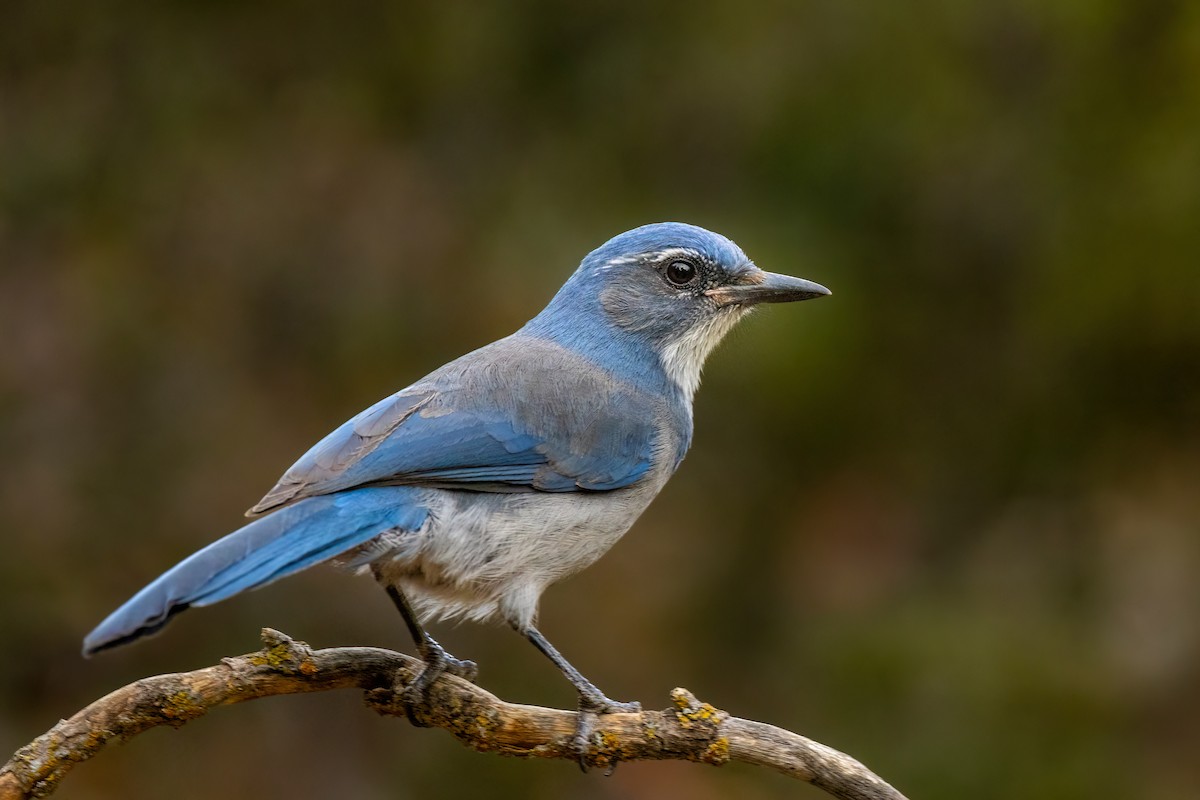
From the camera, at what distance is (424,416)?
478cm

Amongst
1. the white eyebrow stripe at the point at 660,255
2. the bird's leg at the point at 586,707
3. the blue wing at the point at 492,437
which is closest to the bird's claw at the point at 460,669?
the bird's leg at the point at 586,707

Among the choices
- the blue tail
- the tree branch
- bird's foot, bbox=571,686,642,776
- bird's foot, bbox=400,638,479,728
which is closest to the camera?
the blue tail

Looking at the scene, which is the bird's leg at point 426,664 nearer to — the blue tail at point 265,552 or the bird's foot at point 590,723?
the blue tail at point 265,552

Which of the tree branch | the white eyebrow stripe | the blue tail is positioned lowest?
the tree branch

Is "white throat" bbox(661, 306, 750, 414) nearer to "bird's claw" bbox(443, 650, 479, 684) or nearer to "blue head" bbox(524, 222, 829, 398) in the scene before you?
"blue head" bbox(524, 222, 829, 398)

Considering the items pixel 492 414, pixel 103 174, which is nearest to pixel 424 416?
pixel 492 414

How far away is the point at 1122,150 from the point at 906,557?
2380 millimetres

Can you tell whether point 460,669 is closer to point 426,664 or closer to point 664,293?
point 426,664

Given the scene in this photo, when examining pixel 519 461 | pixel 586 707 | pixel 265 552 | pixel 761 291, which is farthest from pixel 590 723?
pixel 761 291

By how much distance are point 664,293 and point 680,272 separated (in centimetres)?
10

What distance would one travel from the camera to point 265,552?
402cm

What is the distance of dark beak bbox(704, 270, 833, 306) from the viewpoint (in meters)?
5.57

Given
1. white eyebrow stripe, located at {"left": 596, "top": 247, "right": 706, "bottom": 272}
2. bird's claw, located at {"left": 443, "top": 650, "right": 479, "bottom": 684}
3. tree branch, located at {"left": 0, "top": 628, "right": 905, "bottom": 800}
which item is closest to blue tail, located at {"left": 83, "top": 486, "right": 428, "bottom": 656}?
tree branch, located at {"left": 0, "top": 628, "right": 905, "bottom": 800}

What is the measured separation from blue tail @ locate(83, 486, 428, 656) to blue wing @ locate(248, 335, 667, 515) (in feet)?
0.26
